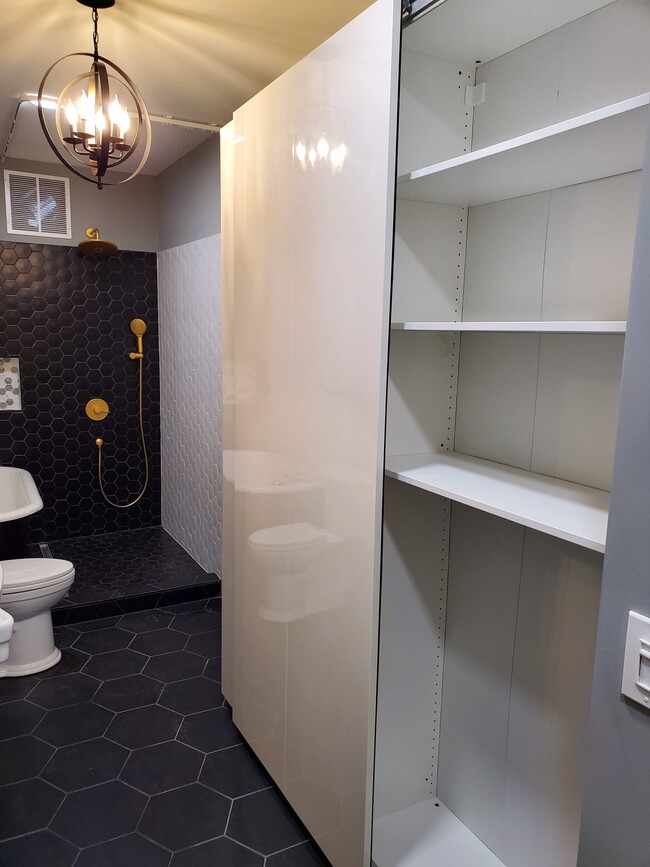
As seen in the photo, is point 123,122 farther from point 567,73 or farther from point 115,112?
point 567,73

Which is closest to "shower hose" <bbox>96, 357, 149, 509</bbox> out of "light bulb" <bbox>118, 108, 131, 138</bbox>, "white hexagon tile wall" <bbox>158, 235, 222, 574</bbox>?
"white hexagon tile wall" <bbox>158, 235, 222, 574</bbox>

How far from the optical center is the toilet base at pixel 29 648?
2.98 meters

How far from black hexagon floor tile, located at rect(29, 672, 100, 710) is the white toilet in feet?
0.47

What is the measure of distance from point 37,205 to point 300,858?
4.08 meters

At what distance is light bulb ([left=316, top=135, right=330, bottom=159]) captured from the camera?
169 centimetres

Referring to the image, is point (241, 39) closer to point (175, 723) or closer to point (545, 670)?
point (545, 670)

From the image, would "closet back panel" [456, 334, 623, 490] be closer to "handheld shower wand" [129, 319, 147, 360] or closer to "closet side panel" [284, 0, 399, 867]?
"closet side panel" [284, 0, 399, 867]

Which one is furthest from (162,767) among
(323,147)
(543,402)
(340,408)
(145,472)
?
(145,472)

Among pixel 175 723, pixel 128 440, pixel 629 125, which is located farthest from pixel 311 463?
pixel 128 440

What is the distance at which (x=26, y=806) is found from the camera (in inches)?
85.3

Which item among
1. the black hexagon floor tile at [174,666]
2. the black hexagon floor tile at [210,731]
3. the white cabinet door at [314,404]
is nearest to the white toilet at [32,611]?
the black hexagon floor tile at [174,666]

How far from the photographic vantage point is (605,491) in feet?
4.86

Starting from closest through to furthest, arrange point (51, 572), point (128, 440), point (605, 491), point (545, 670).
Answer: point (605, 491)
point (545, 670)
point (51, 572)
point (128, 440)

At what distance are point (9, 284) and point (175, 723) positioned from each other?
10.1 feet
